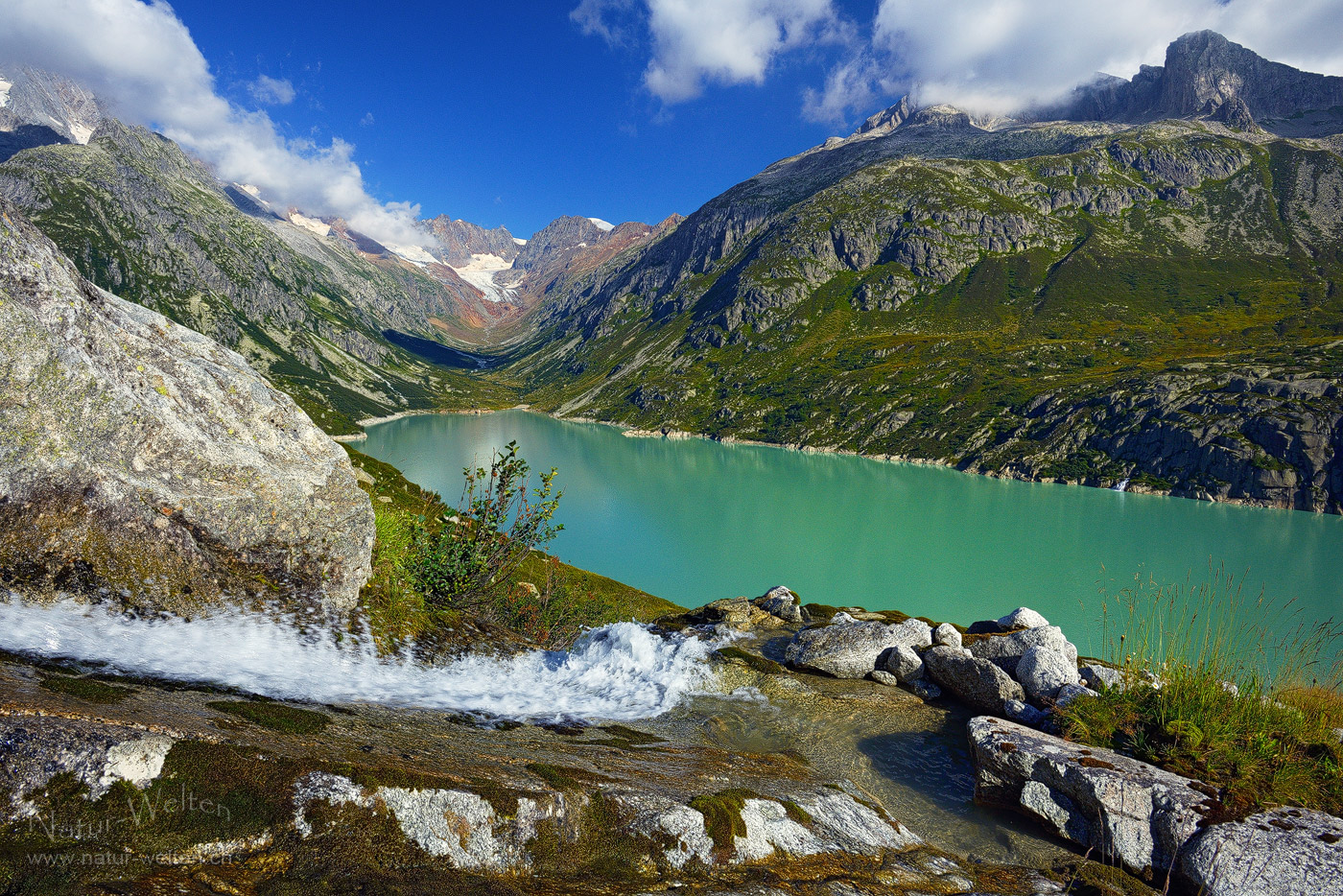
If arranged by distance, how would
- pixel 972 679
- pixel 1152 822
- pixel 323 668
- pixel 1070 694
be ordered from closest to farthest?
1. pixel 1152 822
2. pixel 323 668
3. pixel 1070 694
4. pixel 972 679

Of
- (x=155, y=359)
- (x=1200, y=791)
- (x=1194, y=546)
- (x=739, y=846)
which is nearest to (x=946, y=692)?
(x=1200, y=791)

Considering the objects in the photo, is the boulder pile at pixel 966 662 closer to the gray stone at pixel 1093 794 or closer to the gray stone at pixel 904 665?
the gray stone at pixel 904 665

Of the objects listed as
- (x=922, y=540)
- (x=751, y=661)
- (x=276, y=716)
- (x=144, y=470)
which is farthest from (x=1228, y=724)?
(x=922, y=540)

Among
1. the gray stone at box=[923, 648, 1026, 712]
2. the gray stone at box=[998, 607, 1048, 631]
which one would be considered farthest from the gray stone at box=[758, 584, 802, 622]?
the gray stone at box=[998, 607, 1048, 631]

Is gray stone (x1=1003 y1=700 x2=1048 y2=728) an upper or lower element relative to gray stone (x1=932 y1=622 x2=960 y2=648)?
lower

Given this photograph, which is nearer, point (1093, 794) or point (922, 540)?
point (1093, 794)

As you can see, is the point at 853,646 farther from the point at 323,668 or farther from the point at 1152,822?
the point at 323,668

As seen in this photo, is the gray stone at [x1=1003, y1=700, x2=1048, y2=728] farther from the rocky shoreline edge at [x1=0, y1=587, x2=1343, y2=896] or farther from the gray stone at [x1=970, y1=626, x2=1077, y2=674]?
the gray stone at [x1=970, y1=626, x2=1077, y2=674]
